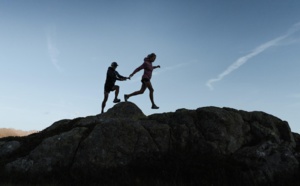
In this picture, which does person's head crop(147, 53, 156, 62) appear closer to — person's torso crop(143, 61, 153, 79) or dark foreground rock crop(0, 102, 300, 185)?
person's torso crop(143, 61, 153, 79)

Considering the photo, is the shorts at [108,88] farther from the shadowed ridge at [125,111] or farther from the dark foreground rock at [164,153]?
→ the dark foreground rock at [164,153]

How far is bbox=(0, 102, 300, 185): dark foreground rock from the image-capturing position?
11906mm

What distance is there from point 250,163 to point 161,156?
3.54 metres

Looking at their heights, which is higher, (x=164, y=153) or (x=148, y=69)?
(x=148, y=69)

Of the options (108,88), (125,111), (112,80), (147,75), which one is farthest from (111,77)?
(125,111)

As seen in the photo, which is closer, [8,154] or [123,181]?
[123,181]

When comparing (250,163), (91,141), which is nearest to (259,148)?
(250,163)

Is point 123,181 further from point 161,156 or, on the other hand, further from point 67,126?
point 67,126

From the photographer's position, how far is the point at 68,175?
12.8 metres

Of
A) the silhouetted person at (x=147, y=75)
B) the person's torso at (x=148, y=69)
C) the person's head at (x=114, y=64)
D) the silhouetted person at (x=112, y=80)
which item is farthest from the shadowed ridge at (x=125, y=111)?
the person's head at (x=114, y=64)

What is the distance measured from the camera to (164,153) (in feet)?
A: 44.3

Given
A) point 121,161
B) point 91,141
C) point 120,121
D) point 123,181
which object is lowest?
point 123,181

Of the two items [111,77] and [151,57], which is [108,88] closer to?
[111,77]

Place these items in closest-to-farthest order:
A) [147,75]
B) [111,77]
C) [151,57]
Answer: [147,75] < [151,57] < [111,77]
